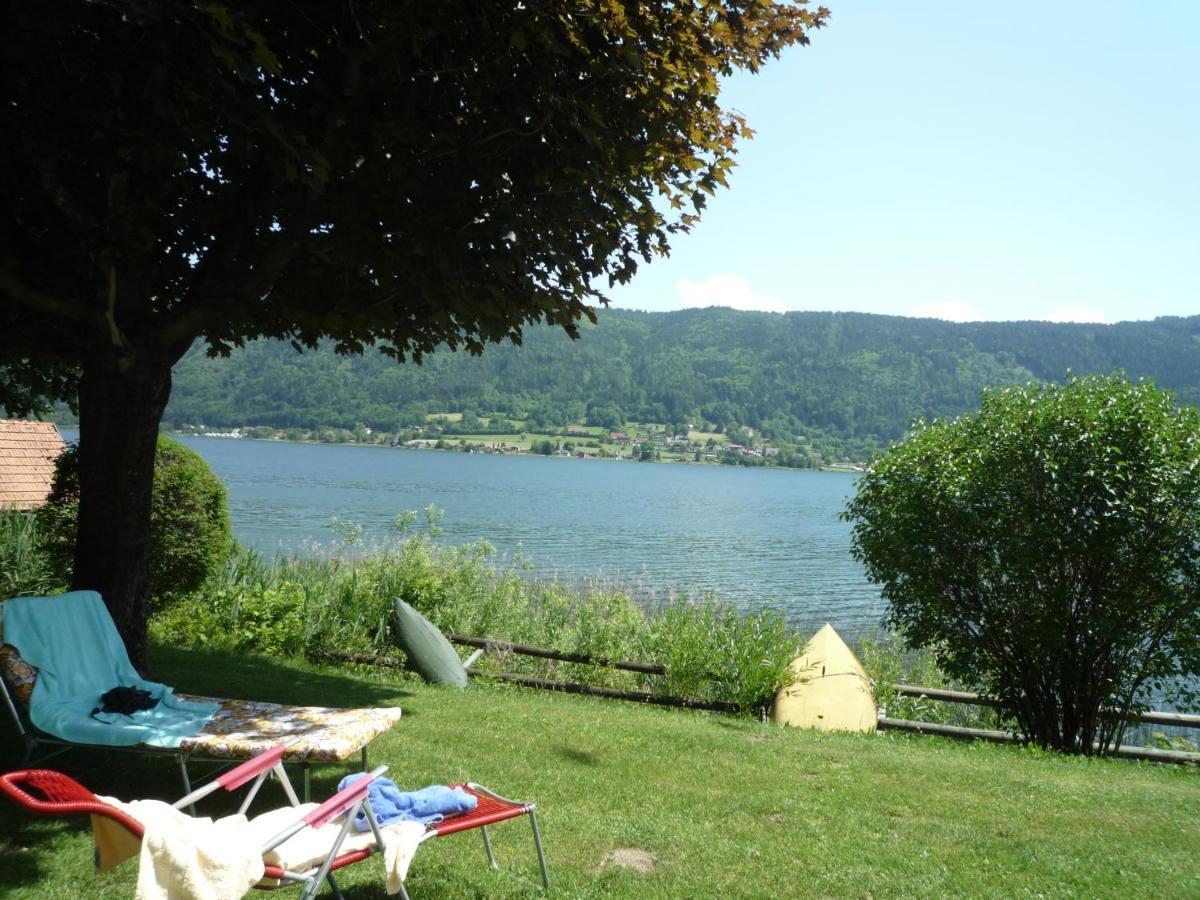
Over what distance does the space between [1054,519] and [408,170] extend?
21.4 feet

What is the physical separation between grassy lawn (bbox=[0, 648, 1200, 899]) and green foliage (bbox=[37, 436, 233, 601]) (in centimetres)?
191

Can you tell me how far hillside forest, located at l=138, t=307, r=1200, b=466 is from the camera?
319 ft

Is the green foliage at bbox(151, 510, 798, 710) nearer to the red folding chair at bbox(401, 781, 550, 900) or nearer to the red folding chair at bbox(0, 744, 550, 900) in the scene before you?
the red folding chair at bbox(401, 781, 550, 900)

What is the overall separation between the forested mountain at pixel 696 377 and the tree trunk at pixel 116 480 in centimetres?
8770

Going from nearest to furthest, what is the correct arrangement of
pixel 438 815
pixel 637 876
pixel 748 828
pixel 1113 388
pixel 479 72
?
pixel 438 815 → pixel 637 876 → pixel 748 828 → pixel 479 72 → pixel 1113 388

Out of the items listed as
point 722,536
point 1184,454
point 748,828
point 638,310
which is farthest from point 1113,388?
point 638,310

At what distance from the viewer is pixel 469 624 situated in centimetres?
1098

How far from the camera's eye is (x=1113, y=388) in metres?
8.79

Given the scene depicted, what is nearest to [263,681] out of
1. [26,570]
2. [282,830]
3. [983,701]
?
[26,570]

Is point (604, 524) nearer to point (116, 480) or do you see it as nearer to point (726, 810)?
point (116, 480)

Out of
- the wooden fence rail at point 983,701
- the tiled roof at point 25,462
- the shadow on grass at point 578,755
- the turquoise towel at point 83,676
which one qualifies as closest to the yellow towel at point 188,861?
the turquoise towel at point 83,676

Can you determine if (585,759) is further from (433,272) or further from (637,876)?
(433,272)

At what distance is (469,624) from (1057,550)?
21.2 ft

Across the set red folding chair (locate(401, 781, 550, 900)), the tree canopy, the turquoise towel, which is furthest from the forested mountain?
red folding chair (locate(401, 781, 550, 900))
